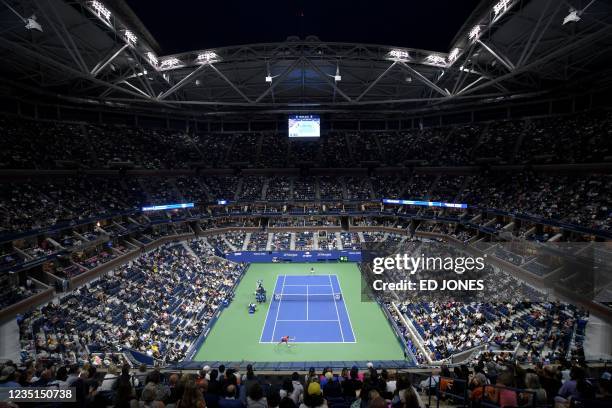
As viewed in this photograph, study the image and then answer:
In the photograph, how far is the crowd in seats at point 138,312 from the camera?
64.1 feet

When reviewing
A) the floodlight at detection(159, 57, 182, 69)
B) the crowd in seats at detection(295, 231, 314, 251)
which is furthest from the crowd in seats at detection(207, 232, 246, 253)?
the floodlight at detection(159, 57, 182, 69)

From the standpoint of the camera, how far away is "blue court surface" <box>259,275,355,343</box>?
80.6ft

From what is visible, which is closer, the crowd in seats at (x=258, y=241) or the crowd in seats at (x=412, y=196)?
the crowd in seats at (x=412, y=196)

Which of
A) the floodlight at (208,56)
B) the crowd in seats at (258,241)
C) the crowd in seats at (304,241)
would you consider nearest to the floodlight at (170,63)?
the floodlight at (208,56)

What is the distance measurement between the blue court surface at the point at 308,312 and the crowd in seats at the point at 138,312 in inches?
170

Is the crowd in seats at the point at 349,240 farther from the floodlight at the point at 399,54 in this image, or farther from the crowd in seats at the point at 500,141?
the floodlight at the point at 399,54

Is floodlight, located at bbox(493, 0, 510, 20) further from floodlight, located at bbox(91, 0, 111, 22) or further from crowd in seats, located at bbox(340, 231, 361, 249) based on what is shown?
crowd in seats, located at bbox(340, 231, 361, 249)

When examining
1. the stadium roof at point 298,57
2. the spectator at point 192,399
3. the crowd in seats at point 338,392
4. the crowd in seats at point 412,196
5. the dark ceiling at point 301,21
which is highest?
the dark ceiling at point 301,21

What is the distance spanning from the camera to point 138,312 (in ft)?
78.6

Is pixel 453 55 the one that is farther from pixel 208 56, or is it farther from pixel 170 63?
pixel 170 63

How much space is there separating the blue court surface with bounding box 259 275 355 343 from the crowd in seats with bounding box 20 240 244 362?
4313 mm

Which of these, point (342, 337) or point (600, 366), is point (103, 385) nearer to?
point (600, 366)

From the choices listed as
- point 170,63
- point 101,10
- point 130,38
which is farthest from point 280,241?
point 101,10

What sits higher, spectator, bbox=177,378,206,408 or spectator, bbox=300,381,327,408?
spectator, bbox=177,378,206,408
